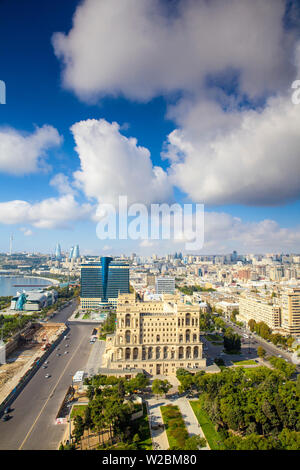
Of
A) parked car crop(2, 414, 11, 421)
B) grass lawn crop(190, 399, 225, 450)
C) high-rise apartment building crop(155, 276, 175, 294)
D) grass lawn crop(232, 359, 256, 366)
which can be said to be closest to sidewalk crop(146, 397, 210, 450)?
grass lawn crop(190, 399, 225, 450)

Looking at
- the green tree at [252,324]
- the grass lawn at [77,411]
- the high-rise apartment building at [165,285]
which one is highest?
the high-rise apartment building at [165,285]

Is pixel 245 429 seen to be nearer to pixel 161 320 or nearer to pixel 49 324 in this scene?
pixel 161 320

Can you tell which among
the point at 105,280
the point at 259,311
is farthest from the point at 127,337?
the point at 105,280

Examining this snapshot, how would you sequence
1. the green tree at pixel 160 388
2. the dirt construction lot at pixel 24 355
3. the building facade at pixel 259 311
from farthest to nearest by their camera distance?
the building facade at pixel 259 311 < the dirt construction lot at pixel 24 355 < the green tree at pixel 160 388

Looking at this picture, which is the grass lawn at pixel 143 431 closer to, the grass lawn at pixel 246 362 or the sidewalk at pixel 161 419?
the sidewalk at pixel 161 419

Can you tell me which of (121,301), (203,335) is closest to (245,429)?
(121,301)

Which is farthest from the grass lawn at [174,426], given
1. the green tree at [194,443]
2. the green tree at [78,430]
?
the green tree at [78,430]
